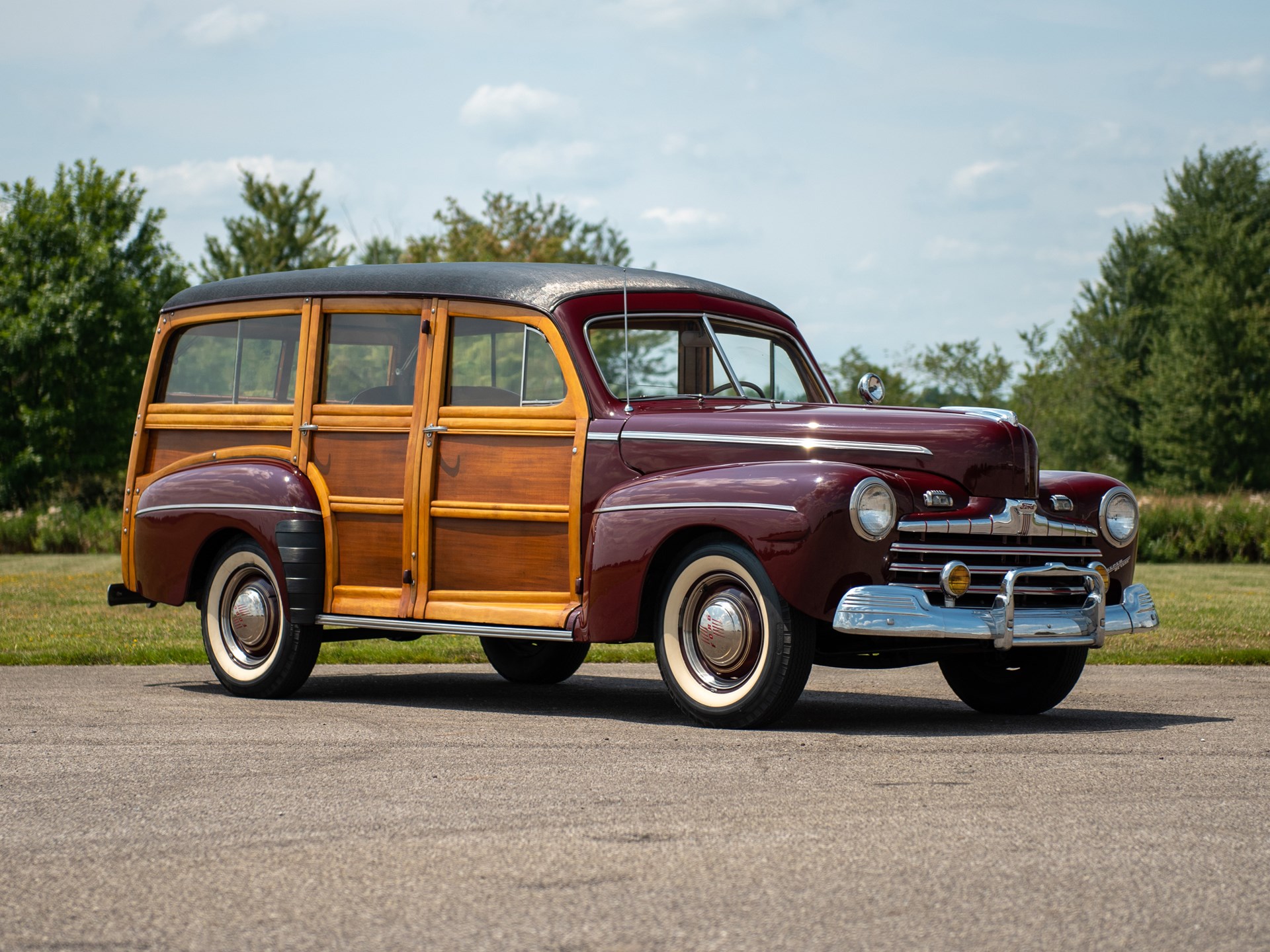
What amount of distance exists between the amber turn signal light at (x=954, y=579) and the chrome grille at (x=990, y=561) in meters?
0.06

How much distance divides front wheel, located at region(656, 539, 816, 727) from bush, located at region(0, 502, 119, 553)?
23065mm

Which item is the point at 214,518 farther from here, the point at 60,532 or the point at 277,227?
the point at 277,227

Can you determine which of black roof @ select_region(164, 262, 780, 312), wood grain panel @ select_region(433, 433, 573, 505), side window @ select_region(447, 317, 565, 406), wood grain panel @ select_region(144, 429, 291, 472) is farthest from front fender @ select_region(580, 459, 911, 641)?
wood grain panel @ select_region(144, 429, 291, 472)

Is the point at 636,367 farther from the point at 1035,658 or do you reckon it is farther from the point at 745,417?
the point at 1035,658

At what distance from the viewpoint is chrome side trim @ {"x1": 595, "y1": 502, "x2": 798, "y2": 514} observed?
7.01 meters

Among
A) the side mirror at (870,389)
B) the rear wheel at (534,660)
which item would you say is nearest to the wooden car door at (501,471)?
the rear wheel at (534,660)

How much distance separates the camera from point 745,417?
7801mm

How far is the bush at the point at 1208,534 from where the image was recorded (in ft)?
88.1

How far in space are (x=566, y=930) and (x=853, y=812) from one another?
163 centimetres

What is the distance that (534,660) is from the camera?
397 inches

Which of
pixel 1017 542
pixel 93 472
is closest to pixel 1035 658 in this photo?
pixel 1017 542

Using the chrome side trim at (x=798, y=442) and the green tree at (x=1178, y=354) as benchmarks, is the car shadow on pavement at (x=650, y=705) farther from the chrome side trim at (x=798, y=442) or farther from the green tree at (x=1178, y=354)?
the green tree at (x=1178, y=354)

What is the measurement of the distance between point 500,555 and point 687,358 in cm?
146

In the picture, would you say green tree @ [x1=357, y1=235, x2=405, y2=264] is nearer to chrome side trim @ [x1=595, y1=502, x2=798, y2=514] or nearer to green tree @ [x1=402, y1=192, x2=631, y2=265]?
green tree @ [x1=402, y1=192, x2=631, y2=265]
